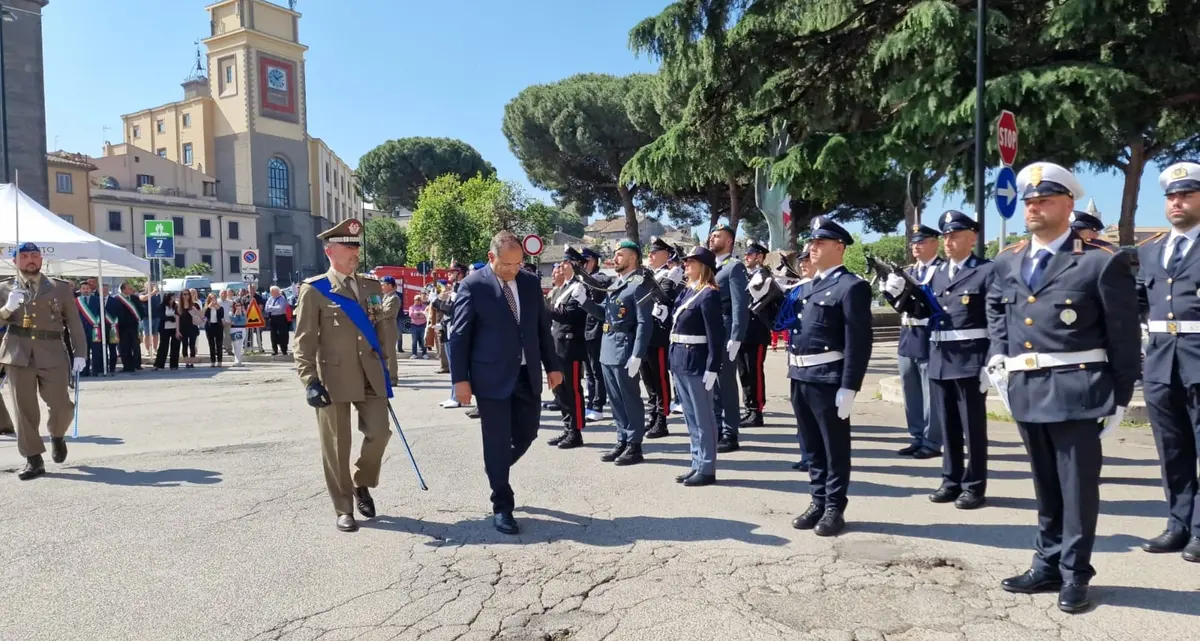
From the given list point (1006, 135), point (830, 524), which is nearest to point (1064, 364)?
point (830, 524)

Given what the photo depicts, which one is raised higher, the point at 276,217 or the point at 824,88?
the point at 276,217

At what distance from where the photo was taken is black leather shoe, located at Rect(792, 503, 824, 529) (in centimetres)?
513

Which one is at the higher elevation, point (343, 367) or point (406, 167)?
point (406, 167)

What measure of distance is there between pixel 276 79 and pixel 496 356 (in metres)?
81.3

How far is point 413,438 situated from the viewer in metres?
8.49

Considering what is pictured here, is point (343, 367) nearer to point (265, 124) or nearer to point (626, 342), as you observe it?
point (626, 342)

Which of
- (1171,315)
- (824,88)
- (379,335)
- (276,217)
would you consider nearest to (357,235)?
(379,335)

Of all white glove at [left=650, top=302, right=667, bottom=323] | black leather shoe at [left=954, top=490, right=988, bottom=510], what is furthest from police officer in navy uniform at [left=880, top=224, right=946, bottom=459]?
white glove at [left=650, top=302, right=667, bottom=323]

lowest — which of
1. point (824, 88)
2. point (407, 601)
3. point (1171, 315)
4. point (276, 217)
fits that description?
point (407, 601)

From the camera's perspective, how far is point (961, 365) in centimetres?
574

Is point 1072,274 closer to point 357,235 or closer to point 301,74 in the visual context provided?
point 357,235

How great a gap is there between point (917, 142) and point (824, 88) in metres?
2.14

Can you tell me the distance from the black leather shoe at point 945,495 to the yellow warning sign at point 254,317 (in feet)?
54.9

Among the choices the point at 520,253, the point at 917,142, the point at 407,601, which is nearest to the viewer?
the point at 407,601
